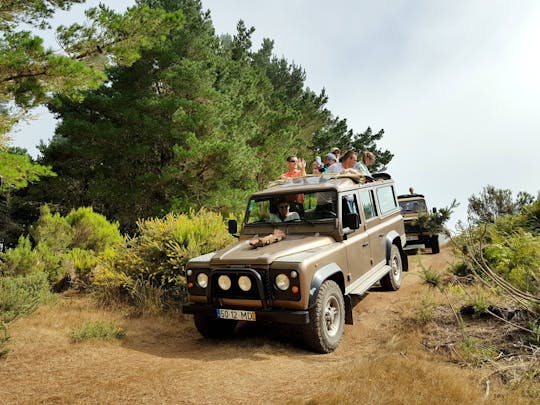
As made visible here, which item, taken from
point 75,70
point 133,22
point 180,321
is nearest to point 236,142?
point 133,22

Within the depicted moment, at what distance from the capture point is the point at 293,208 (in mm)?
5723

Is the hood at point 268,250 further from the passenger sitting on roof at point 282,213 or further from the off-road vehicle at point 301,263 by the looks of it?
the passenger sitting on roof at point 282,213

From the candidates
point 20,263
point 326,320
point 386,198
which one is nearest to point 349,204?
point 326,320

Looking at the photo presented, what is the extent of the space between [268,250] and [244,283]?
547mm

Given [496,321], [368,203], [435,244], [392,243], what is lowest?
[435,244]

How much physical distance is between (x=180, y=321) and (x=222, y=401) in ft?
9.86

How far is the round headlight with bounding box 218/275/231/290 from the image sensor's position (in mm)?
4379

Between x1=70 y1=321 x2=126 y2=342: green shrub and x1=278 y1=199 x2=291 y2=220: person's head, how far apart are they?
2.82m

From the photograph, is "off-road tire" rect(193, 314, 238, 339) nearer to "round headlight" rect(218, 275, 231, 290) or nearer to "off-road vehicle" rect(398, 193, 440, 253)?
"round headlight" rect(218, 275, 231, 290)

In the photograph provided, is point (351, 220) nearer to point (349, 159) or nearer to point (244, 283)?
point (244, 283)

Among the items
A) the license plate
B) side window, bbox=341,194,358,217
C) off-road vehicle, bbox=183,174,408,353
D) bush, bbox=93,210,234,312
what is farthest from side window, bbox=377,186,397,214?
the license plate

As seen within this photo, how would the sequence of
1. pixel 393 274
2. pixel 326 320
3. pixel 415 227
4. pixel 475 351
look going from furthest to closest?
pixel 415 227 < pixel 393 274 < pixel 326 320 < pixel 475 351

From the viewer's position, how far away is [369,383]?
3.07 m

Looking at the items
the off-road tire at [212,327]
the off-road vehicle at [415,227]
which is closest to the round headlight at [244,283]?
the off-road tire at [212,327]
